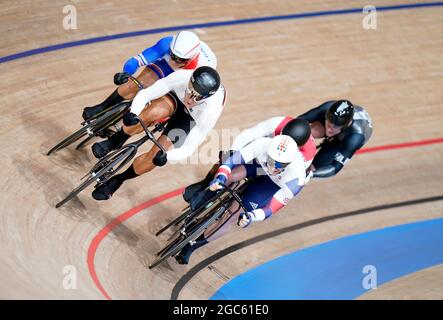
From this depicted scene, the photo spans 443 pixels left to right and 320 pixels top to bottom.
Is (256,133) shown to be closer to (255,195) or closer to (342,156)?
(255,195)

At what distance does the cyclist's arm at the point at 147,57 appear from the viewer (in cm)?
546

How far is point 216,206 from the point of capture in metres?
5.38

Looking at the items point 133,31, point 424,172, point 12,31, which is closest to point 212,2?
point 133,31

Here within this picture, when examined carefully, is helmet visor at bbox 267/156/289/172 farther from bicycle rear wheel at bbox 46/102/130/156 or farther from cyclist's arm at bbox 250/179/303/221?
bicycle rear wheel at bbox 46/102/130/156

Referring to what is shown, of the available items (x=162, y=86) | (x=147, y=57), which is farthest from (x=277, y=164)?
(x=147, y=57)

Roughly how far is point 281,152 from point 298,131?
0.98 feet

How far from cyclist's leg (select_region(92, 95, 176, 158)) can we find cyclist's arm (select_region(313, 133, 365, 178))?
1211mm

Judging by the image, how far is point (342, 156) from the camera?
231 inches

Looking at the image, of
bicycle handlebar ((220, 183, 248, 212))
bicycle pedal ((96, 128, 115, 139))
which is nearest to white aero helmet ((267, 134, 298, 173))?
bicycle handlebar ((220, 183, 248, 212))

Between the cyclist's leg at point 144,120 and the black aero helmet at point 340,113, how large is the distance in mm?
1137

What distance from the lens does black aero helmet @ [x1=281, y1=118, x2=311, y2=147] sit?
5.15 meters

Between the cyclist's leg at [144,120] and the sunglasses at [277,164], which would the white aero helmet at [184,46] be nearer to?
the cyclist's leg at [144,120]

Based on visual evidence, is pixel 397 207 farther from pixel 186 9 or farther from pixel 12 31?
pixel 12 31
